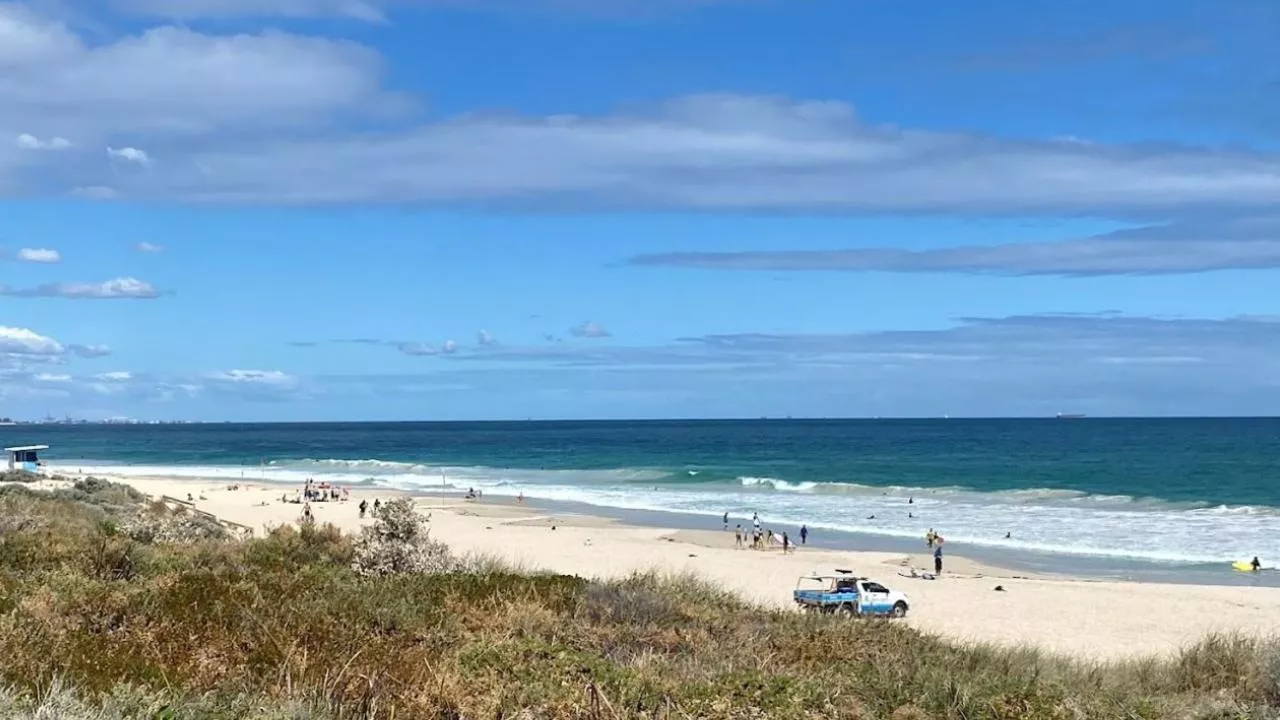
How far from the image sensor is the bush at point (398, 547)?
12055 mm

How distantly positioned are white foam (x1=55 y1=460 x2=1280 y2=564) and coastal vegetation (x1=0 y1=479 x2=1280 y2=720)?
96.6ft

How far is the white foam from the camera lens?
38.5 meters

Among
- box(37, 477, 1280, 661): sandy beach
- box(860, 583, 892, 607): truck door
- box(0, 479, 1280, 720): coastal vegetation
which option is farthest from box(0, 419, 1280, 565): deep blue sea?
box(0, 479, 1280, 720): coastal vegetation

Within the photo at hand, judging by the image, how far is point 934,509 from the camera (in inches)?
2026

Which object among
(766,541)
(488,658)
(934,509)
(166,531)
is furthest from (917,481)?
(488,658)

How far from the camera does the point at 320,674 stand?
625 centimetres

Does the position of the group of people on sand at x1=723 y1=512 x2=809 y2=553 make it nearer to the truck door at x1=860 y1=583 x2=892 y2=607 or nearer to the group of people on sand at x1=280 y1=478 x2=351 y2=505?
the truck door at x1=860 y1=583 x2=892 y2=607

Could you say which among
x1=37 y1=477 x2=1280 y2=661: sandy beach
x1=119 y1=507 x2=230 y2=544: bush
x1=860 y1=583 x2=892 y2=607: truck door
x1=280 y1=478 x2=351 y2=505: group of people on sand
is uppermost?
x1=119 y1=507 x2=230 y2=544: bush

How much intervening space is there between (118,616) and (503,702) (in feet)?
10.5

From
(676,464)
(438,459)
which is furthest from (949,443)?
(438,459)

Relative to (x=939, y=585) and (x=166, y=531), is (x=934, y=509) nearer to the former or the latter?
(x=939, y=585)

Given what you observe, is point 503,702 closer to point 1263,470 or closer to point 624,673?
point 624,673

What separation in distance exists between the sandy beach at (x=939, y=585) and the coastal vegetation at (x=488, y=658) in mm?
4111

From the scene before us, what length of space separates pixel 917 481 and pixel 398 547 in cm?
6042
